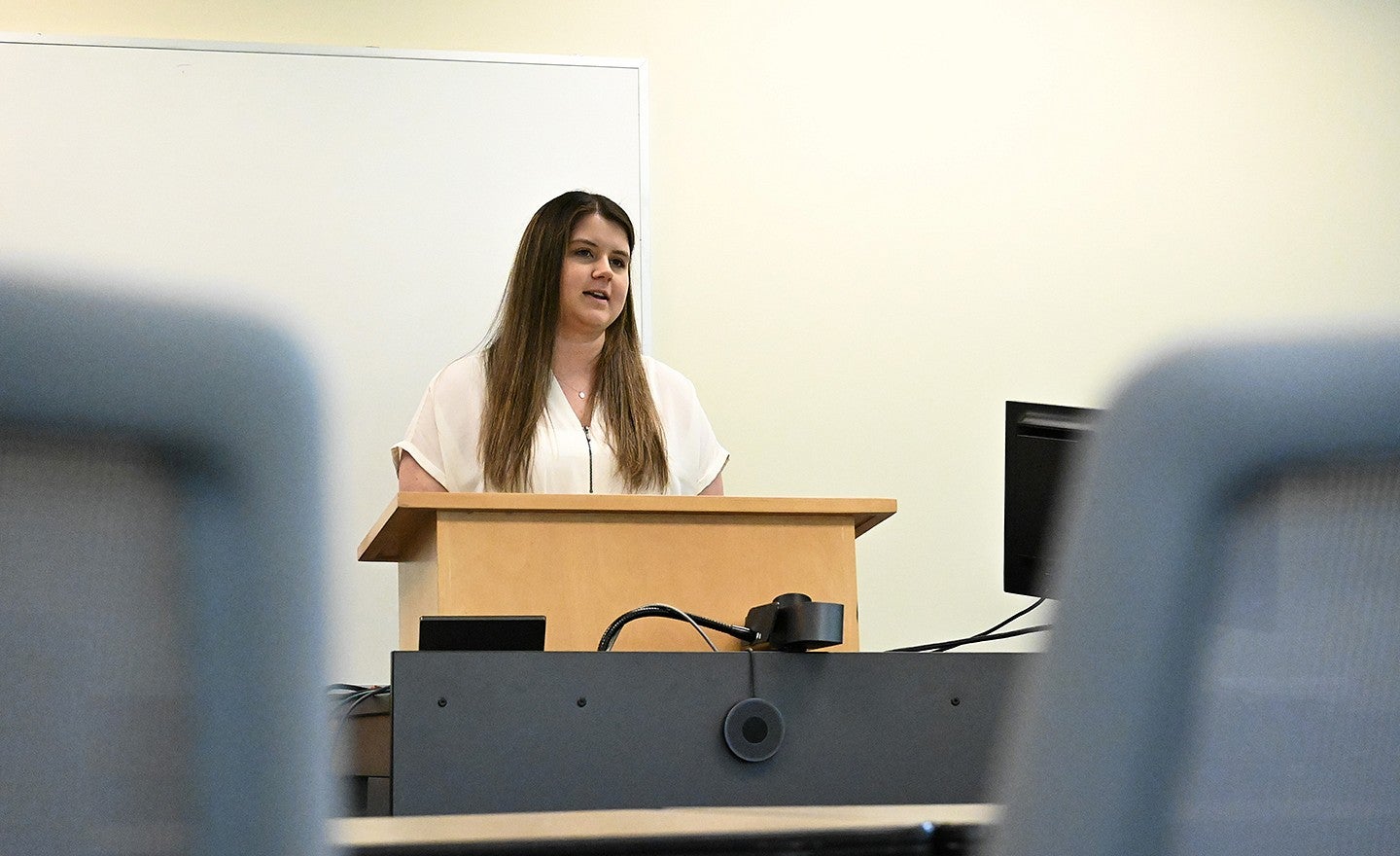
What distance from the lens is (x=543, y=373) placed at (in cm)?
274

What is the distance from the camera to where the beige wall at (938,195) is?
3.55 metres

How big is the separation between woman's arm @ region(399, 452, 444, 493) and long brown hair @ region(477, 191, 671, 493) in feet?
0.34

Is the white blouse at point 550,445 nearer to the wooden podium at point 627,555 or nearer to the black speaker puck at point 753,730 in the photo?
the wooden podium at point 627,555

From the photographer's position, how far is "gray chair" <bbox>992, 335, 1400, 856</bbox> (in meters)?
0.37

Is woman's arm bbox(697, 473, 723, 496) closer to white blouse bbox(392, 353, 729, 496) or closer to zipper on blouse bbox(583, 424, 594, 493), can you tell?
white blouse bbox(392, 353, 729, 496)

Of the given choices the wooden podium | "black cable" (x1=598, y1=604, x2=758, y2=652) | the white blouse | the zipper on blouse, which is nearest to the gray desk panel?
"black cable" (x1=598, y1=604, x2=758, y2=652)

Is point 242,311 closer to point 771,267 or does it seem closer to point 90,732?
point 90,732

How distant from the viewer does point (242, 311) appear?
0.37m

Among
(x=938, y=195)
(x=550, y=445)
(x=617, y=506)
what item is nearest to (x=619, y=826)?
(x=617, y=506)

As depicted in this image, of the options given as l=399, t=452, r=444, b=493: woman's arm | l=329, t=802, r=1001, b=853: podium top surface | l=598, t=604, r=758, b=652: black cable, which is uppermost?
l=399, t=452, r=444, b=493: woman's arm

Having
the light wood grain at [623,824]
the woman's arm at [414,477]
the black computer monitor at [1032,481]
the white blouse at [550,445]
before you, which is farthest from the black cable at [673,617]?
the woman's arm at [414,477]

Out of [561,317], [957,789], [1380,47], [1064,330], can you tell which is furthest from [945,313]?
[957,789]

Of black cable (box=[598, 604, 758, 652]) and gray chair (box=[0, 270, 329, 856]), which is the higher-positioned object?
gray chair (box=[0, 270, 329, 856])

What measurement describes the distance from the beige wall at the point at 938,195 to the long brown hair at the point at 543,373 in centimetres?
64
